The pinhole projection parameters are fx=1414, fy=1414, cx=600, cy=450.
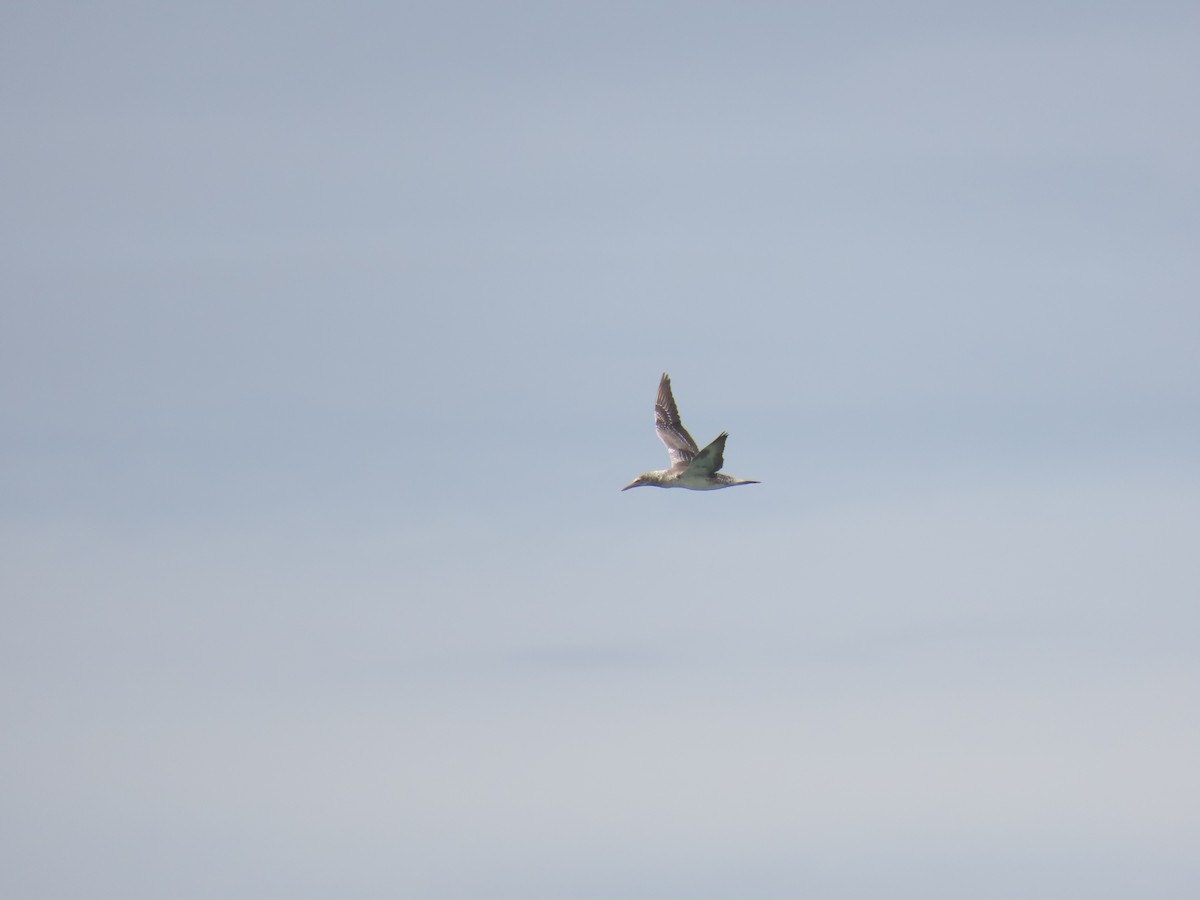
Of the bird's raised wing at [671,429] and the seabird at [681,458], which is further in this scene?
the bird's raised wing at [671,429]

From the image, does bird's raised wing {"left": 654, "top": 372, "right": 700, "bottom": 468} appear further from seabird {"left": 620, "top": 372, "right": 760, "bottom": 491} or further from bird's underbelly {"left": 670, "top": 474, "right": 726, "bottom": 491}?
bird's underbelly {"left": 670, "top": 474, "right": 726, "bottom": 491}

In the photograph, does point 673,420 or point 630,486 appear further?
point 673,420

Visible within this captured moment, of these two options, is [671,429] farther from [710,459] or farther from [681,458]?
[710,459]

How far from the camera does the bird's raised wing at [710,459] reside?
73250 millimetres

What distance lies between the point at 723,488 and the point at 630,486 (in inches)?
219

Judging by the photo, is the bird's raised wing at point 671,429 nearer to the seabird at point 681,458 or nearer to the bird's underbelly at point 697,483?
the seabird at point 681,458

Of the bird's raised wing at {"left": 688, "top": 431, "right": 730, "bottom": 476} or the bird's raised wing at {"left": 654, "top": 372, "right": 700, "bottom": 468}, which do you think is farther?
the bird's raised wing at {"left": 654, "top": 372, "right": 700, "bottom": 468}

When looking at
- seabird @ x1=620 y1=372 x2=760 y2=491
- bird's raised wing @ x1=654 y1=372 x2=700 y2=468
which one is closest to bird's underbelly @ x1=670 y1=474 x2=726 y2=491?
seabird @ x1=620 y1=372 x2=760 y2=491

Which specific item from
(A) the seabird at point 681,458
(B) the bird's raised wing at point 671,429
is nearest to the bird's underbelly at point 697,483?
(A) the seabird at point 681,458

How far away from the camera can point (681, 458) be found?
8231 cm

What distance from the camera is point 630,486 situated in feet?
262

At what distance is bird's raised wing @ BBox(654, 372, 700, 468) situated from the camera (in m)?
82.9

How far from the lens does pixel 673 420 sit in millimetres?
85625

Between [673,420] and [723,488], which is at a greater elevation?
[673,420]
